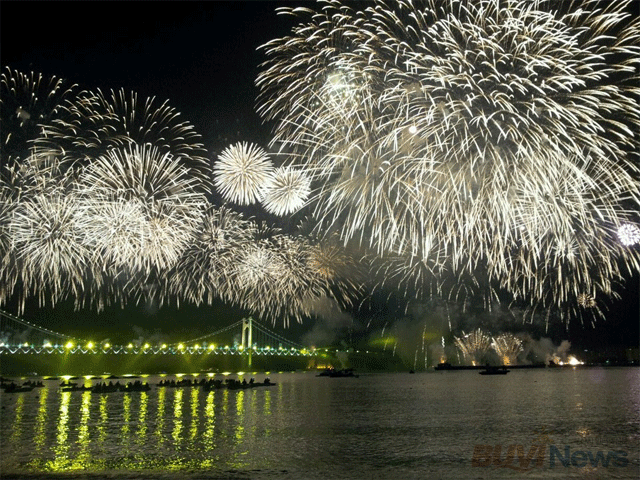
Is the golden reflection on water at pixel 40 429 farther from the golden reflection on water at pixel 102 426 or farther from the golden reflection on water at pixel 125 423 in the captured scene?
the golden reflection on water at pixel 125 423

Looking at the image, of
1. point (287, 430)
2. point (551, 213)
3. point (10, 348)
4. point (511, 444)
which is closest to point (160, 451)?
point (287, 430)

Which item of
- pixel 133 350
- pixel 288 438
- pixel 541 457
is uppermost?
pixel 133 350

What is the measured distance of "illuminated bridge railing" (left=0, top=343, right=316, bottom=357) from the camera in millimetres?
100156

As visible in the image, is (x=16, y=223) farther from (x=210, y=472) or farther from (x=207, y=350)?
(x=207, y=350)

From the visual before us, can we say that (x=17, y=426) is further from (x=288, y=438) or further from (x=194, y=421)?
(x=288, y=438)

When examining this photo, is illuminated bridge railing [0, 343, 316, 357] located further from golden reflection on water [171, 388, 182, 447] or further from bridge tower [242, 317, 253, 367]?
golden reflection on water [171, 388, 182, 447]

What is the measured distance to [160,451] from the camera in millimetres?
17859

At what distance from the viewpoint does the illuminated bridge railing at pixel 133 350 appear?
100m

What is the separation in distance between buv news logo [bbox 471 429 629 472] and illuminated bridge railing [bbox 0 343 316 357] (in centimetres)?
8895

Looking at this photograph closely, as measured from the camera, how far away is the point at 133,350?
12000 centimetres

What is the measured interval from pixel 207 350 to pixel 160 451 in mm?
122847

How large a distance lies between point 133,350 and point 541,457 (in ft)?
368

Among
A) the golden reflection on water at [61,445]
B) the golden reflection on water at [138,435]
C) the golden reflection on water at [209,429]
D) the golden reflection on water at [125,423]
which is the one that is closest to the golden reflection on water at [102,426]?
the golden reflection on water at [138,435]

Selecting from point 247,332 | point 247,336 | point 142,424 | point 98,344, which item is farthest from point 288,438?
point 247,332
